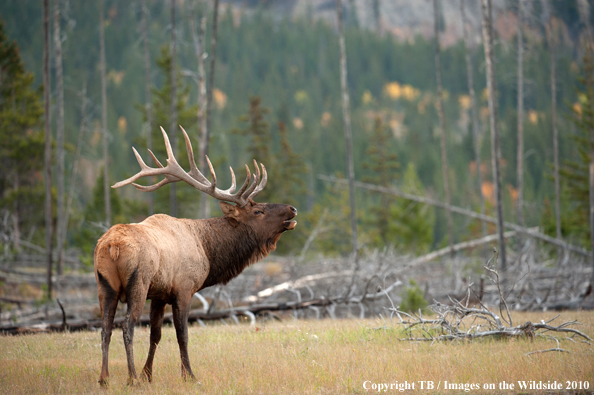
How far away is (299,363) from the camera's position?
20.2 ft

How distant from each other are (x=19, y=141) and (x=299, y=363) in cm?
2435

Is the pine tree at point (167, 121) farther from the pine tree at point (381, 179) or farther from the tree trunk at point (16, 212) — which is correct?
the pine tree at point (381, 179)

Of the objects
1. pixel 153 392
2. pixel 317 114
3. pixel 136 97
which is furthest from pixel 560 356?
pixel 317 114

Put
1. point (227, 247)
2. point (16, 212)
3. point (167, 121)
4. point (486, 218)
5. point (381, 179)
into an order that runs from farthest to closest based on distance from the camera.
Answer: point (381, 179)
point (167, 121)
point (16, 212)
point (486, 218)
point (227, 247)

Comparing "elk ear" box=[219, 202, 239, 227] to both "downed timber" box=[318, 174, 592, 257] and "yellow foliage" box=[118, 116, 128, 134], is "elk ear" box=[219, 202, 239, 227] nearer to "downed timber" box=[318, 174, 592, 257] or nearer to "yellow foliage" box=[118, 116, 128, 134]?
"downed timber" box=[318, 174, 592, 257]

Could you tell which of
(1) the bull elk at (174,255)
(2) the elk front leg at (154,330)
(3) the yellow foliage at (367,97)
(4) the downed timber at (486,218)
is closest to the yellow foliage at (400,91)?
(3) the yellow foliage at (367,97)

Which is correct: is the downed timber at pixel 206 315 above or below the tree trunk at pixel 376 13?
below

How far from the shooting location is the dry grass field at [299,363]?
5262mm

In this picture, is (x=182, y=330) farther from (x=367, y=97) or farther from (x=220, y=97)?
(x=367, y=97)

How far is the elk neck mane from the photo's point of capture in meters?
6.38

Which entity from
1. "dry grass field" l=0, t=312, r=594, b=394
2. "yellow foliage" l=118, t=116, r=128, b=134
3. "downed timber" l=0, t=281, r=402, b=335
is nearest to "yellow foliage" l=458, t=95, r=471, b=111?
"yellow foliage" l=118, t=116, r=128, b=134

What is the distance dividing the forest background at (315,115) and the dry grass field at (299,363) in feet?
17.5

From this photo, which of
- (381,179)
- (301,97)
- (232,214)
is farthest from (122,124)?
(232,214)

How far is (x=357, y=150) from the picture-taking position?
240 ft
